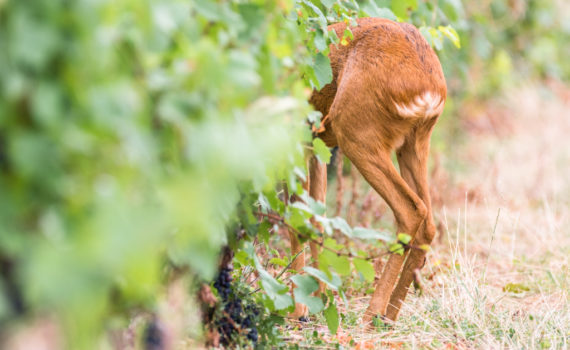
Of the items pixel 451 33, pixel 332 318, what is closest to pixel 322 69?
pixel 451 33

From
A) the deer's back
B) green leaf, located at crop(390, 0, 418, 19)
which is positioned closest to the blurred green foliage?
the deer's back

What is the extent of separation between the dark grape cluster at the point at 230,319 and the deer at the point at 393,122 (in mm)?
907

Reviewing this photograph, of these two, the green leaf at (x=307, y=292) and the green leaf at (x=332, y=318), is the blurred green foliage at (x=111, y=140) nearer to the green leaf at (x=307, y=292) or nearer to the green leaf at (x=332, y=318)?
the green leaf at (x=307, y=292)

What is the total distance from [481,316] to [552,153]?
6723 mm

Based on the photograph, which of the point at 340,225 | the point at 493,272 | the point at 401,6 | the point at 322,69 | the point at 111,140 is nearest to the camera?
the point at 111,140

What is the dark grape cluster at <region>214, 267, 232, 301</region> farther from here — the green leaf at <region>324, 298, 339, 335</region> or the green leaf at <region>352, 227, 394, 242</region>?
the green leaf at <region>352, 227, 394, 242</region>

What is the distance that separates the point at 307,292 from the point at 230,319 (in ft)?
1.30

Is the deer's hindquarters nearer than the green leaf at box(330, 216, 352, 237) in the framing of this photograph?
No

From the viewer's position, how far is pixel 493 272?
210 inches

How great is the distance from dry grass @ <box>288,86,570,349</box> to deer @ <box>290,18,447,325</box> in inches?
11.2

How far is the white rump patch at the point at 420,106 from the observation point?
3941mm

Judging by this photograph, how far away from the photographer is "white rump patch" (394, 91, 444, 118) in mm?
3941

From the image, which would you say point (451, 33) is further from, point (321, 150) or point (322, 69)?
point (321, 150)

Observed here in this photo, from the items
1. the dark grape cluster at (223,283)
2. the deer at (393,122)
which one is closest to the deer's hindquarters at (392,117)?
the deer at (393,122)
